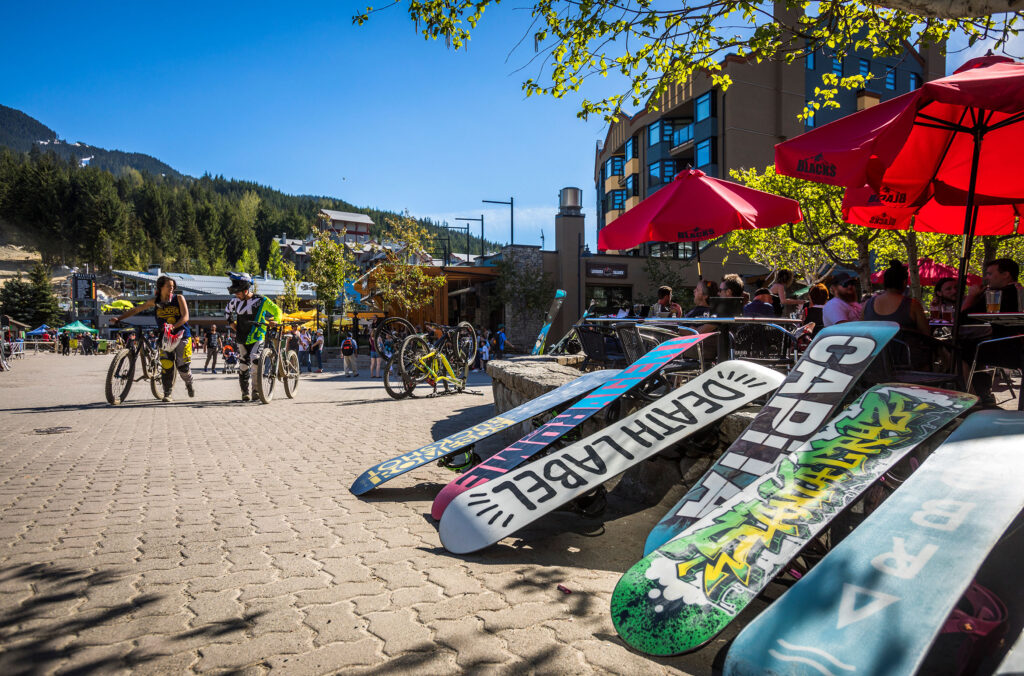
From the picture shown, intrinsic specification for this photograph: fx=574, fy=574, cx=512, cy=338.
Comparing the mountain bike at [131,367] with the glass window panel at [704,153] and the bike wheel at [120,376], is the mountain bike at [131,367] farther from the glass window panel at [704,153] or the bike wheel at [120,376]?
the glass window panel at [704,153]

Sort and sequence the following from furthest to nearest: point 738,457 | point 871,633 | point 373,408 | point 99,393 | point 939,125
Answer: point 99,393
point 373,408
point 939,125
point 738,457
point 871,633

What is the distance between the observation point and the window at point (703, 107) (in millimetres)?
33844

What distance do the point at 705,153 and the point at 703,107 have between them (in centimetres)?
283

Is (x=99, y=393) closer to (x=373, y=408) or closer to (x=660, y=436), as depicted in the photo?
(x=373, y=408)

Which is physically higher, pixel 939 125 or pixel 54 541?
pixel 939 125

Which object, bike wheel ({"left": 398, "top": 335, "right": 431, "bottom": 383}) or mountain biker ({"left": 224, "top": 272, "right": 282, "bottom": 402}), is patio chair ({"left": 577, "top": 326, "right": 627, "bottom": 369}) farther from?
mountain biker ({"left": 224, "top": 272, "right": 282, "bottom": 402})

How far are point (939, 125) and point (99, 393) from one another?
1295 centimetres

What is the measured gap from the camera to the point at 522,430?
17.5 ft

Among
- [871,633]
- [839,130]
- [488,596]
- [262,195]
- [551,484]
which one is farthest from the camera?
[262,195]

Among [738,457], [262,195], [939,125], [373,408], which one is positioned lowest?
[373,408]

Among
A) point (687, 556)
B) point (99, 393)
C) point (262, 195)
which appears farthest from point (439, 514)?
point (262, 195)

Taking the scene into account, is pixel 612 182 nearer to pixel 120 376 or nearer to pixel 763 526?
pixel 120 376

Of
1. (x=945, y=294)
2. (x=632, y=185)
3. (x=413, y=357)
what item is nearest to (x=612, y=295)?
(x=632, y=185)

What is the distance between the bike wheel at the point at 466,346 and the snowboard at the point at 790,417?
25.2 ft
